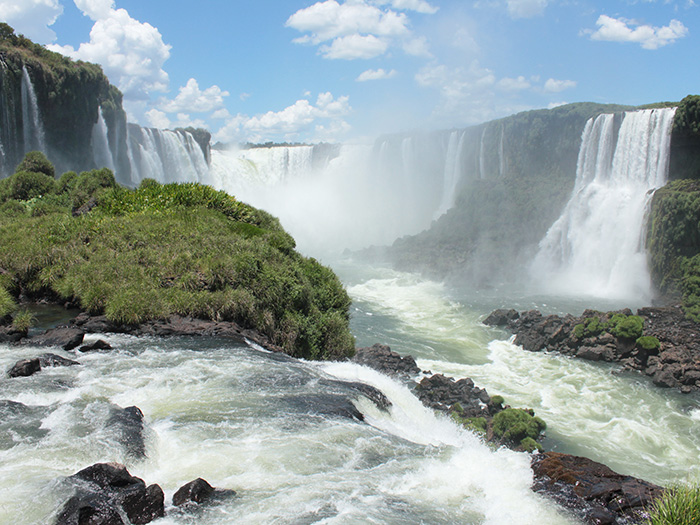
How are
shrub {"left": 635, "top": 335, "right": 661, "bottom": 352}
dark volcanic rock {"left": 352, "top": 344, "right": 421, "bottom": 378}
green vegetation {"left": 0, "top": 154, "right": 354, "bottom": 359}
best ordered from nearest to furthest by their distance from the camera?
green vegetation {"left": 0, "top": 154, "right": 354, "bottom": 359} < dark volcanic rock {"left": 352, "top": 344, "right": 421, "bottom": 378} < shrub {"left": 635, "top": 335, "right": 661, "bottom": 352}

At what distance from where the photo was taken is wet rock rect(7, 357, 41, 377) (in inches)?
329

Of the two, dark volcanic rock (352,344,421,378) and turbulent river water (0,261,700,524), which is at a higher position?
turbulent river water (0,261,700,524)

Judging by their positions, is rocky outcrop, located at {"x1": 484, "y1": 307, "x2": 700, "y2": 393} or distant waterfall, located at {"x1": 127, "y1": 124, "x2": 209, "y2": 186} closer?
rocky outcrop, located at {"x1": 484, "y1": 307, "x2": 700, "y2": 393}

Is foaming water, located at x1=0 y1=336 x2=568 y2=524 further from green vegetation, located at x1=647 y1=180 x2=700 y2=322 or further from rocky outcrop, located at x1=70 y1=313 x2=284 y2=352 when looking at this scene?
green vegetation, located at x1=647 y1=180 x2=700 y2=322

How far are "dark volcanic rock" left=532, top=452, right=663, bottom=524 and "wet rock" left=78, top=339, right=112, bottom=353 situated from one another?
26.3 ft

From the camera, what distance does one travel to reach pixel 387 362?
21797 millimetres

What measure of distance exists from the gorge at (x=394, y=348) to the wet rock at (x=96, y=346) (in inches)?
7.6

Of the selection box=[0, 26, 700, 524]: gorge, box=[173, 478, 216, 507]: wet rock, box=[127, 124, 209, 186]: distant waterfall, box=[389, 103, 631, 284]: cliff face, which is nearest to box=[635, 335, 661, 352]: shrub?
box=[0, 26, 700, 524]: gorge

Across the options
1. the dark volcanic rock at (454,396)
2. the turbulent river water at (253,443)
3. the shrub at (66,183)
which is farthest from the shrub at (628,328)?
the shrub at (66,183)

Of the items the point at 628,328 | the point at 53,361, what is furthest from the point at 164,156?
the point at 53,361

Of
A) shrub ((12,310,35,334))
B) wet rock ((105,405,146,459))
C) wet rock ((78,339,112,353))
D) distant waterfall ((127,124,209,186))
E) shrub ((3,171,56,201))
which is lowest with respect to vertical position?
wet rock ((105,405,146,459))

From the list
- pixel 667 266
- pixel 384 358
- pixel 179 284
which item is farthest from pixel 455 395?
pixel 667 266

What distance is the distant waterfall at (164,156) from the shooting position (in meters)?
55.4

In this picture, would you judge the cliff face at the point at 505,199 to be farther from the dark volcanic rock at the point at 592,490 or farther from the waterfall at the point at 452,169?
the dark volcanic rock at the point at 592,490
